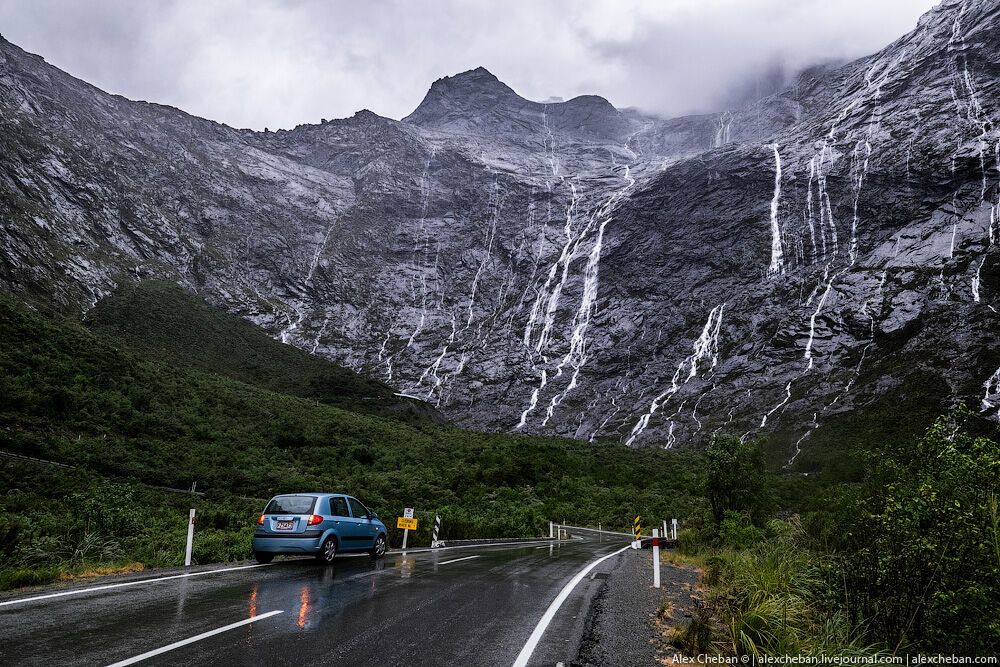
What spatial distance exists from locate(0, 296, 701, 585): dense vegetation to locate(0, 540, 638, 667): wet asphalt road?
113 inches

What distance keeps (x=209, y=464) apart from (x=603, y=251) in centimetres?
7352

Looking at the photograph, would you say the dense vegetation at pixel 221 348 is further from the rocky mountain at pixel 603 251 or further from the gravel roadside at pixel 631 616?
the gravel roadside at pixel 631 616

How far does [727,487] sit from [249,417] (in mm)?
36328

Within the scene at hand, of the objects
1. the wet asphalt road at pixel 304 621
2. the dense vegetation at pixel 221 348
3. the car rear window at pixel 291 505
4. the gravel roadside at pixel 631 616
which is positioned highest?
the dense vegetation at pixel 221 348

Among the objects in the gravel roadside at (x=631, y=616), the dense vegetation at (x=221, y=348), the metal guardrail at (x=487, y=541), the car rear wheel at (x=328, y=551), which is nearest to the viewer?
the gravel roadside at (x=631, y=616)

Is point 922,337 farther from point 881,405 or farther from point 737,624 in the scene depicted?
point 737,624

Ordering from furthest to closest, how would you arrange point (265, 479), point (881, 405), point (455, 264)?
1. point (455, 264)
2. point (881, 405)
3. point (265, 479)

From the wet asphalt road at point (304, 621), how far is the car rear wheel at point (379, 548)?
3406 millimetres

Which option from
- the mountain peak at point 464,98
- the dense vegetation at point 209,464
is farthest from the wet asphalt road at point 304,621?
the mountain peak at point 464,98

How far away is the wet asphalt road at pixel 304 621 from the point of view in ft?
17.8

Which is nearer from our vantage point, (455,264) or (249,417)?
(249,417)

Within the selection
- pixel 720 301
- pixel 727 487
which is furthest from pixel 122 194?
pixel 727 487

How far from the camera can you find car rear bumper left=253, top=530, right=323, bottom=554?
1229cm

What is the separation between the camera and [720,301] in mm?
81000
